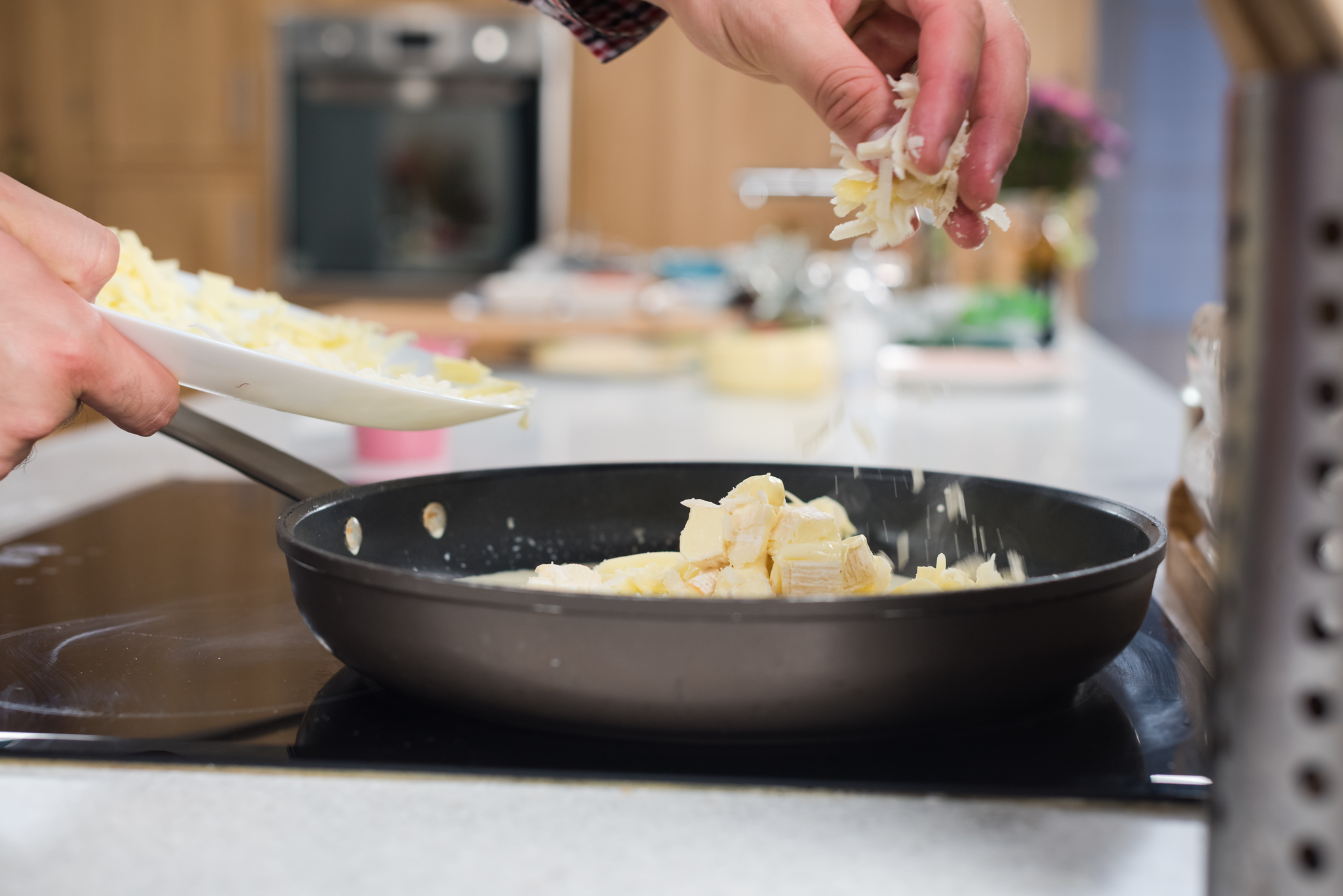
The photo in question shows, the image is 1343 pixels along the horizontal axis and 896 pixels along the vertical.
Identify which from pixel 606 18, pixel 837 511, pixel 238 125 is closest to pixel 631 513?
pixel 837 511

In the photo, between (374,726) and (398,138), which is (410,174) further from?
(374,726)

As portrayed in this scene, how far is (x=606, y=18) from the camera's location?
1090mm

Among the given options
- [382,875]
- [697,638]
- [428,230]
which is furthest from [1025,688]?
[428,230]

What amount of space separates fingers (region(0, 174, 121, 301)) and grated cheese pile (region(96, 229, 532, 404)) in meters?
0.07

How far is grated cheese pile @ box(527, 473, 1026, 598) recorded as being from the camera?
58 centimetres

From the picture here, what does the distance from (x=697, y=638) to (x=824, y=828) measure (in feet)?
0.28

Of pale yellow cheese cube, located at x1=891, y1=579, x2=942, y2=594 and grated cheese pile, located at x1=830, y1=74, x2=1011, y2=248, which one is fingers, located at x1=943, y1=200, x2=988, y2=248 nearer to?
grated cheese pile, located at x1=830, y1=74, x2=1011, y2=248

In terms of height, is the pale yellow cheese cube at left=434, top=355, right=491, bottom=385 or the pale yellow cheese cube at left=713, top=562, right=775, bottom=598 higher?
the pale yellow cheese cube at left=434, top=355, right=491, bottom=385

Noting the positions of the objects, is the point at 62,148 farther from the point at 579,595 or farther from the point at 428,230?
the point at 579,595

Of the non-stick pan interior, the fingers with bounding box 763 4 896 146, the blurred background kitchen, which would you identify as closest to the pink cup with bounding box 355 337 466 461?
the non-stick pan interior

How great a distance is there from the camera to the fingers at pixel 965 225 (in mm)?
673

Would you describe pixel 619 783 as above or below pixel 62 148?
below

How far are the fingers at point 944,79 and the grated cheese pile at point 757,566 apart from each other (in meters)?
0.19

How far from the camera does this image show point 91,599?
2.43 ft
